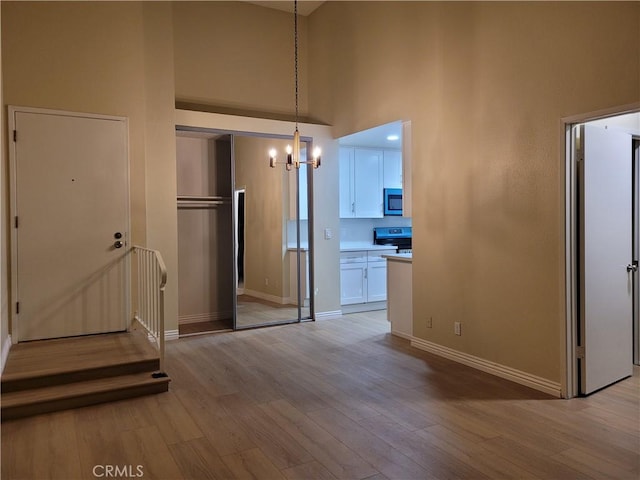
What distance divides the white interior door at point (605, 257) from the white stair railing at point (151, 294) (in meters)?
3.19

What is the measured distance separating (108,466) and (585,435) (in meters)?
2.79

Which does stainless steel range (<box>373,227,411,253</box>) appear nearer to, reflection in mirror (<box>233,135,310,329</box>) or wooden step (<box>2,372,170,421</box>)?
reflection in mirror (<box>233,135,310,329</box>)

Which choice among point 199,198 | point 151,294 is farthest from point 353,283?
point 151,294

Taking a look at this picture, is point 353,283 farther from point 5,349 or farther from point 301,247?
point 5,349

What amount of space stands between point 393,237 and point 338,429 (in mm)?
5228

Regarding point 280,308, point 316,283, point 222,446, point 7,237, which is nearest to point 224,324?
point 280,308

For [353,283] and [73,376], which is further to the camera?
[353,283]

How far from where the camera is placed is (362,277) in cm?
674

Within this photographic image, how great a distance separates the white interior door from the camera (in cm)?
341

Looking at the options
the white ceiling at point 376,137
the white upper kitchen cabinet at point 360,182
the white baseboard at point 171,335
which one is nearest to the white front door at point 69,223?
the white baseboard at point 171,335

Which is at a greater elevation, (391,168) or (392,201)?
(391,168)

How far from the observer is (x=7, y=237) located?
4227 millimetres

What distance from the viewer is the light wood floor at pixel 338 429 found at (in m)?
2.47

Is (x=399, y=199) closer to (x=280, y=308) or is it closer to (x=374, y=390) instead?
(x=280, y=308)
